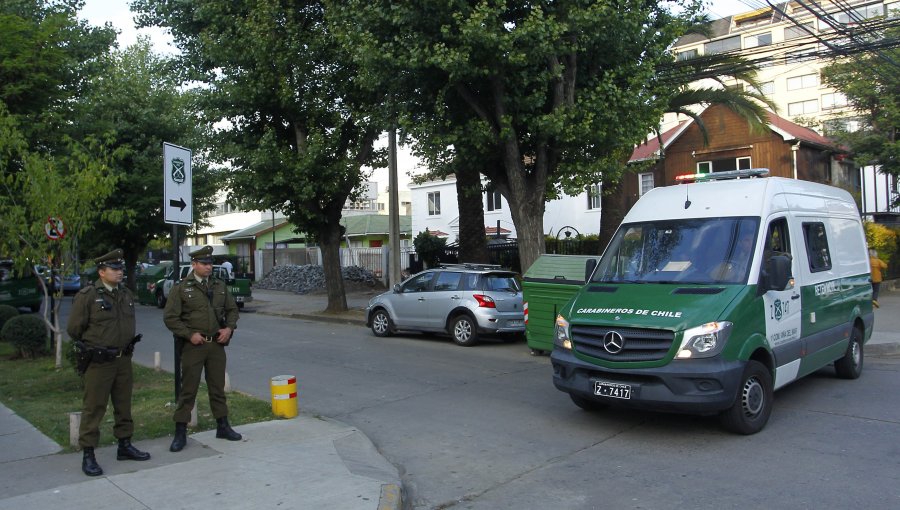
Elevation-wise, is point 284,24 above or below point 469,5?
above

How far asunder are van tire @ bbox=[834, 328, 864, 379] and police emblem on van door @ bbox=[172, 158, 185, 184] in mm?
8954

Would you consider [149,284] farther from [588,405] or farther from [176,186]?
[588,405]

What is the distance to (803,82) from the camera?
55.7 m

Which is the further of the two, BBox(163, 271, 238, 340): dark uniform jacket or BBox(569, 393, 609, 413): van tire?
BBox(569, 393, 609, 413): van tire

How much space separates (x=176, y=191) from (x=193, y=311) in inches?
87.6

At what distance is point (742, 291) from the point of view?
6.95 m

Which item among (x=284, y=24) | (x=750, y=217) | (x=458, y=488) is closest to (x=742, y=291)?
(x=750, y=217)

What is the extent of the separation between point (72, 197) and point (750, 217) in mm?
9674

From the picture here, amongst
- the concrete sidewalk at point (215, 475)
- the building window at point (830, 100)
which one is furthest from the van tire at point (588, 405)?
the building window at point (830, 100)

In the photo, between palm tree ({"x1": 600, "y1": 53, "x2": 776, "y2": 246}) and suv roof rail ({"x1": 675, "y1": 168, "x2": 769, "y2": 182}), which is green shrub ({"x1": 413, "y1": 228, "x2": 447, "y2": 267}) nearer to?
palm tree ({"x1": 600, "y1": 53, "x2": 776, "y2": 246})

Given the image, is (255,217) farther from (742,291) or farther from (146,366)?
(742,291)

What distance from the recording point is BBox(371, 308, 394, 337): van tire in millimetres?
15945

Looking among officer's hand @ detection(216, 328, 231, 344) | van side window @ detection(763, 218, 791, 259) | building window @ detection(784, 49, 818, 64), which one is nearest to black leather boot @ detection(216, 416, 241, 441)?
officer's hand @ detection(216, 328, 231, 344)

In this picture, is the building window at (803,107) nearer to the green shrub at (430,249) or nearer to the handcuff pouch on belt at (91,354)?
the green shrub at (430,249)
